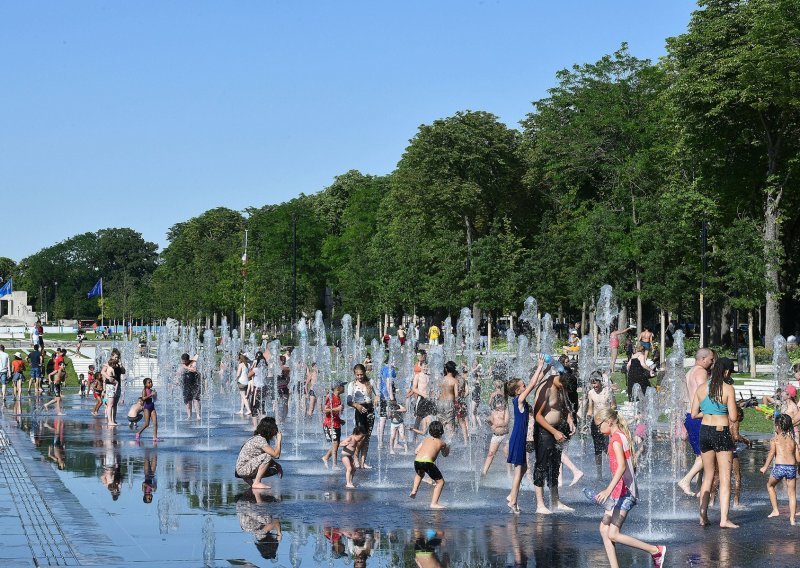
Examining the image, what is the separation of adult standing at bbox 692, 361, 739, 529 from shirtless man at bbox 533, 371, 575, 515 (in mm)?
1514

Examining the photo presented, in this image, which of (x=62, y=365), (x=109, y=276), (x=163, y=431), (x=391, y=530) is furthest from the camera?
(x=109, y=276)

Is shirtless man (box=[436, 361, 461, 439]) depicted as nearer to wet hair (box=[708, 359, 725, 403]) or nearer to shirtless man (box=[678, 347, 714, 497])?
shirtless man (box=[678, 347, 714, 497])

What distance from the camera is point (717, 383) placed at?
39.6ft

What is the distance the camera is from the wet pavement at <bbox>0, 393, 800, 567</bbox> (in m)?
10.4

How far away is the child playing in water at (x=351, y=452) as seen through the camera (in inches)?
604

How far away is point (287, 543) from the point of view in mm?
11055

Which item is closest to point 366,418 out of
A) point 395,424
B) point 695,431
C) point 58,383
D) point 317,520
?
point 395,424

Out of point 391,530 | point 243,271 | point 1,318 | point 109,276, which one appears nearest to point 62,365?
point 391,530

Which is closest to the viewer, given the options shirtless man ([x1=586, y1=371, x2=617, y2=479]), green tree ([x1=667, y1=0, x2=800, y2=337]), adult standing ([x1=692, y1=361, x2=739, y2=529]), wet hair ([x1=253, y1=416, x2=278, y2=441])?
adult standing ([x1=692, y1=361, x2=739, y2=529])

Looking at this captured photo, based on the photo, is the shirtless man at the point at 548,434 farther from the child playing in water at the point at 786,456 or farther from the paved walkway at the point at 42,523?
the paved walkway at the point at 42,523

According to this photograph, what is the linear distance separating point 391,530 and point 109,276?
594 ft

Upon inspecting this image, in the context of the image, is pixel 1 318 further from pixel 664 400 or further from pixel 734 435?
pixel 734 435

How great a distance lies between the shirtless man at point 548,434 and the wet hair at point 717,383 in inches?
64.8

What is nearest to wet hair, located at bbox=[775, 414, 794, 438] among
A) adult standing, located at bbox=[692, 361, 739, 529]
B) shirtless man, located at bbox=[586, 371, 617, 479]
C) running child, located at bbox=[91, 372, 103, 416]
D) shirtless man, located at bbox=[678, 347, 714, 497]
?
adult standing, located at bbox=[692, 361, 739, 529]
